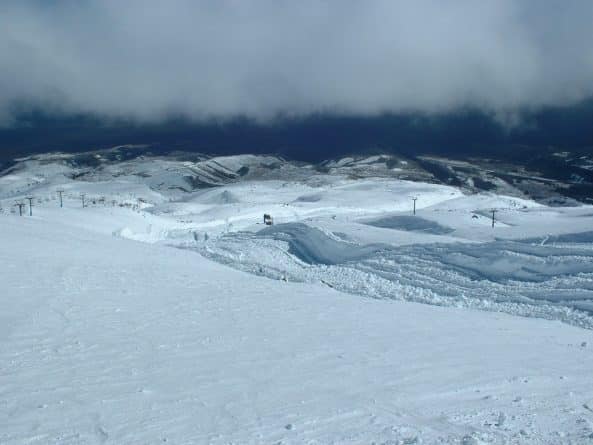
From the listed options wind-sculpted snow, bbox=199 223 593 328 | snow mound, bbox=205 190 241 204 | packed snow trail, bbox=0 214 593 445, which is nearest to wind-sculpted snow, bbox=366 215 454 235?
wind-sculpted snow, bbox=199 223 593 328

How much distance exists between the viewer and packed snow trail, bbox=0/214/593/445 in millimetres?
6273

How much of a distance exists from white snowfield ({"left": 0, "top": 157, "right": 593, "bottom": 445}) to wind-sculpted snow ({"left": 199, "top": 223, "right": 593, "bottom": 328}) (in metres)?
0.08

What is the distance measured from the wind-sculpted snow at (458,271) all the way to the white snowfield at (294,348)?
85mm

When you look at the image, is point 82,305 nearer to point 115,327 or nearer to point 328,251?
point 115,327

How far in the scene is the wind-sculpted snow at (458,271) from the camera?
16609mm

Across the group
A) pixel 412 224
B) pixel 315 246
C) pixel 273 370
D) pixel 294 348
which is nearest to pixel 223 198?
pixel 412 224

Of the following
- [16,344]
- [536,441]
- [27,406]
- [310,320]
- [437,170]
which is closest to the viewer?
[536,441]

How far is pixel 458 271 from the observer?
68.1 feet

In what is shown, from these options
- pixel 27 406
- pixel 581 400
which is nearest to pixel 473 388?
pixel 581 400

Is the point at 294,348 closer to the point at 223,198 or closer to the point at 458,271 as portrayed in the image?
the point at 458,271

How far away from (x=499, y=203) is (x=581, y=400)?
256ft

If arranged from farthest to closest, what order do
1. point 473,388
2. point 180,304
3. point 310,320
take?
point 180,304 < point 310,320 < point 473,388

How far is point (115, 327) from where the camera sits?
11.1 metres

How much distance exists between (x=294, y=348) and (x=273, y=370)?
1.34 meters
